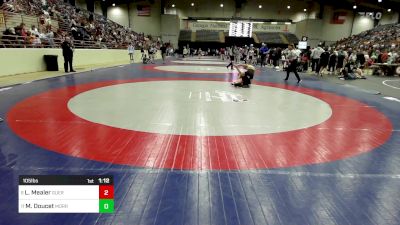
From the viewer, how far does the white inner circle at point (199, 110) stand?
465cm

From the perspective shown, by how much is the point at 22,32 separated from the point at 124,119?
10.2 m

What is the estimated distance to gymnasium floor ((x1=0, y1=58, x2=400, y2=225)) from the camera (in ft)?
7.73

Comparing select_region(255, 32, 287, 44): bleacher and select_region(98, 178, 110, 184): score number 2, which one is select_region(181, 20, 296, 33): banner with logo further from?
select_region(98, 178, 110, 184): score number 2

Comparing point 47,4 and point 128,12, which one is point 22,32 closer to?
point 47,4

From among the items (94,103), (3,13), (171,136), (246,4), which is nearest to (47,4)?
(3,13)

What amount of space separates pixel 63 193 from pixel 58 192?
31mm

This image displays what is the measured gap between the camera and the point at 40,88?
7812mm

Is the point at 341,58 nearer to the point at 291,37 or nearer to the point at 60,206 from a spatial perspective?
the point at 60,206

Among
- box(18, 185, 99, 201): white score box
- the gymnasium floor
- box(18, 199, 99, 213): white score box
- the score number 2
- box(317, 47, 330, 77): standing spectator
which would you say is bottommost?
the gymnasium floor

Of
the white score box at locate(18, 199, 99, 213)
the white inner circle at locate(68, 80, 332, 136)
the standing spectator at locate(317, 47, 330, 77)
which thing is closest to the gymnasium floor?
the white inner circle at locate(68, 80, 332, 136)

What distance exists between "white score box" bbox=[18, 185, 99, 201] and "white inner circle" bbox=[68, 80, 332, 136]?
8.35 ft

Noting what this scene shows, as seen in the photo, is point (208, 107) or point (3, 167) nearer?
point (3, 167)

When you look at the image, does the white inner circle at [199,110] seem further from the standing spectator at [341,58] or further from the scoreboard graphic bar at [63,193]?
the standing spectator at [341,58]

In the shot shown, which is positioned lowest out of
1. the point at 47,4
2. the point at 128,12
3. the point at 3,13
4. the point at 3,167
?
the point at 3,167
